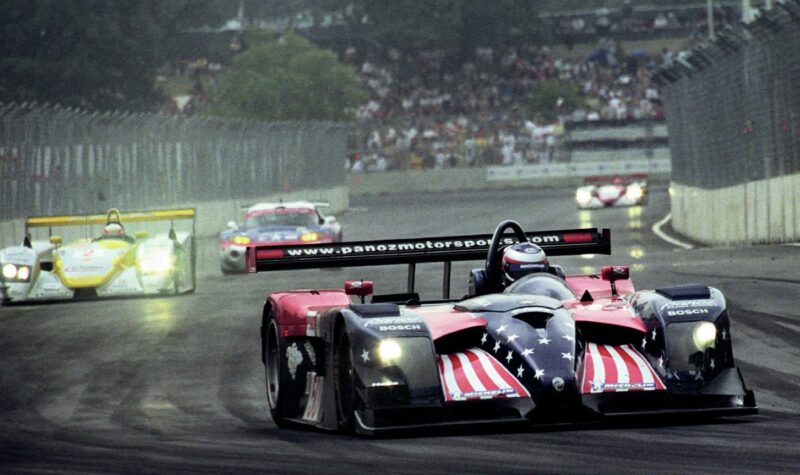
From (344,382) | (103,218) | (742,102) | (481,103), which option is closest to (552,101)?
(481,103)

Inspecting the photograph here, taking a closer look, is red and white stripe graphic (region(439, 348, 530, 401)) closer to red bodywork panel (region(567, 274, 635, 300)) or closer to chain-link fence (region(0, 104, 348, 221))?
red bodywork panel (region(567, 274, 635, 300))

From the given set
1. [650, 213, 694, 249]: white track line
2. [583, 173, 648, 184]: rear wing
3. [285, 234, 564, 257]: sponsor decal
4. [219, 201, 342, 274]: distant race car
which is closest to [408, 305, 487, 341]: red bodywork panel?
[285, 234, 564, 257]: sponsor decal

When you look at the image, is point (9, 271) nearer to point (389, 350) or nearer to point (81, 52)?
point (389, 350)

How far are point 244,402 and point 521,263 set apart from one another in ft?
7.53

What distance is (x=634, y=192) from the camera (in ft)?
174

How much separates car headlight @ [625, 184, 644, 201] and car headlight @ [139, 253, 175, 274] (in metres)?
32.4

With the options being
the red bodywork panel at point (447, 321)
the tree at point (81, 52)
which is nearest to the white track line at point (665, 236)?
the red bodywork panel at point (447, 321)

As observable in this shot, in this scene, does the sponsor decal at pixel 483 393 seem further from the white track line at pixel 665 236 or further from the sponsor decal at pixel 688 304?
the white track line at pixel 665 236

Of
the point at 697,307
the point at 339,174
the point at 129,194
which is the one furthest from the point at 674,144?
the point at 697,307

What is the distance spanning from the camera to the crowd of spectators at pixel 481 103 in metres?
76.8

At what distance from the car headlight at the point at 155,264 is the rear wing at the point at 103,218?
718 mm

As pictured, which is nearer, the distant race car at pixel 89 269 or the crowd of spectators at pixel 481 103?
the distant race car at pixel 89 269

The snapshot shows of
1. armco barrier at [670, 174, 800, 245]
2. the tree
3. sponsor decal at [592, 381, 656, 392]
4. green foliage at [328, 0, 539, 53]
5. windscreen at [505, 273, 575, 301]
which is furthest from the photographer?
green foliage at [328, 0, 539, 53]

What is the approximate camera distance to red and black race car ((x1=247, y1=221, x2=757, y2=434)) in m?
8.52
